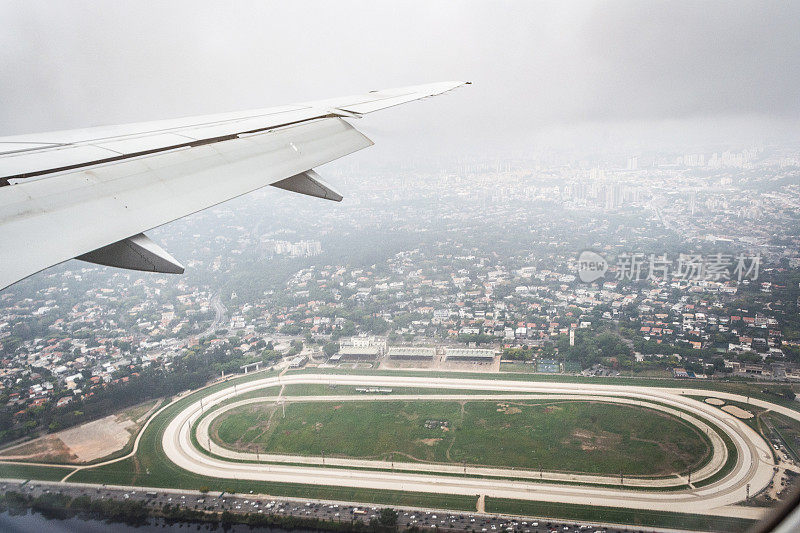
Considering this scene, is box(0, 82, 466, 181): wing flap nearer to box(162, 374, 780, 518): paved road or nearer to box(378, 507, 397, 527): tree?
box(378, 507, 397, 527): tree

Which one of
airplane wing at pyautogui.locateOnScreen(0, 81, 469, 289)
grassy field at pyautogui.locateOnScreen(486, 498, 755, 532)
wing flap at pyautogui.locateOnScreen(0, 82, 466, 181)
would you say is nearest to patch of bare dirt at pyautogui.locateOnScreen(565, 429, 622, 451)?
grassy field at pyautogui.locateOnScreen(486, 498, 755, 532)

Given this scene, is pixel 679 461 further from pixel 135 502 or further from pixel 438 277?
pixel 438 277

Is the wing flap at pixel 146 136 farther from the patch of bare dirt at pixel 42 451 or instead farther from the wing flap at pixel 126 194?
the patch of bare dirt at pixel 42 451

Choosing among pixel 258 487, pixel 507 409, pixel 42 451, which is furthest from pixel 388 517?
pixel 42 451

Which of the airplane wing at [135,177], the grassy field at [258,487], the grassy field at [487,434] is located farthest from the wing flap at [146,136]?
the grassy field at [487,434]

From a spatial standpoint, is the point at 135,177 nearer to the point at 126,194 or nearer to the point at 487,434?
the point at 126,194

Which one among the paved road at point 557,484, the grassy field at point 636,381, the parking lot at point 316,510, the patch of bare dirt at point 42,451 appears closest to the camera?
the parking lot at point 316,510
